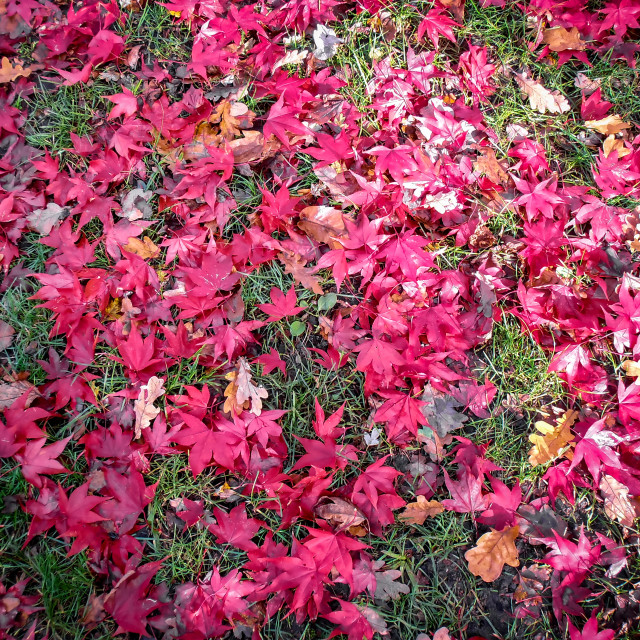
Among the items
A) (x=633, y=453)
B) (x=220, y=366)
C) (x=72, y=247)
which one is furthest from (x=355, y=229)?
(x=633, y=453)

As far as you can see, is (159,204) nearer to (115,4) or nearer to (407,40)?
(115,4)

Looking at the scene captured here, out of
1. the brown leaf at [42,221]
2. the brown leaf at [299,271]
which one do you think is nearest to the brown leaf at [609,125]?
the brown leaf at [299,271]

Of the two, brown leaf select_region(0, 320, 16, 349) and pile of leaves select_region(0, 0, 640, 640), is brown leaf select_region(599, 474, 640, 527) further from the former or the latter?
brown leaf select_region(0, 320, 16, 349)

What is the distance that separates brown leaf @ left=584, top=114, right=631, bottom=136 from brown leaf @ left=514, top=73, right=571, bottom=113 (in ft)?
A: 0.49

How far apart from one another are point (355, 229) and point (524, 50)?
142 centimetres

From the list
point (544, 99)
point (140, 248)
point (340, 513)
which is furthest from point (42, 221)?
point (544, 99)

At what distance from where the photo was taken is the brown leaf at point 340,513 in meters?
1.64

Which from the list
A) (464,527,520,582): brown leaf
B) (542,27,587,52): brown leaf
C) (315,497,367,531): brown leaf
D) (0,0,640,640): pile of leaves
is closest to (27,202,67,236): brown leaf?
(0,0,640,640): pile of leaves

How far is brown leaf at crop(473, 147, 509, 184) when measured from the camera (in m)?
2.12

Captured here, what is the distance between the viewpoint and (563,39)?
2324mm

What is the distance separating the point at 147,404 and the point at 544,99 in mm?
2341

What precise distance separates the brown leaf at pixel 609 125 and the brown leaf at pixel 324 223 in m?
1.34

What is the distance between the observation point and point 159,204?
83.8 inches

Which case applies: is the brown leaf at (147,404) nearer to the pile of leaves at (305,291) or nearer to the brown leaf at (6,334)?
the pile of leaves at (305,291)
